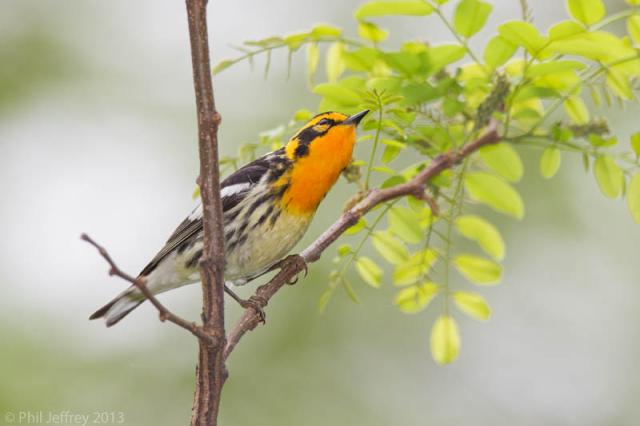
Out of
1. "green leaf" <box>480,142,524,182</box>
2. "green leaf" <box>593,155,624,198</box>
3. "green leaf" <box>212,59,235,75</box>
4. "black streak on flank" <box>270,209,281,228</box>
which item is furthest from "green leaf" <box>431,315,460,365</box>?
"black streak on flank" <box>270,209,281,228</box>

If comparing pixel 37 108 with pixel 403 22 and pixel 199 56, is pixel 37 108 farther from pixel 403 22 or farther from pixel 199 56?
pixel 199 56

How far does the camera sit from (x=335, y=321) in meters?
7.66

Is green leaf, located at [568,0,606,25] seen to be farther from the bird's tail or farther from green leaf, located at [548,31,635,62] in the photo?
the bird's tail

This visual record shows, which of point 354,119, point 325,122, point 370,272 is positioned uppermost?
point 354,119

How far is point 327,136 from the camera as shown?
3.66 metres

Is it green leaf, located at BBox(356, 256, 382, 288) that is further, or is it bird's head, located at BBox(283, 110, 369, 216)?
bird's head, located at BBox(283, 110, 369, 216)

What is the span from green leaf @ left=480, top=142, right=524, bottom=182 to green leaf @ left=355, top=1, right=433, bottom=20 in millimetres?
460

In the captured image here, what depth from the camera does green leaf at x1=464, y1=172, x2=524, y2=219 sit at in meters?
2.58

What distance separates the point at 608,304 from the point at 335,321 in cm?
297

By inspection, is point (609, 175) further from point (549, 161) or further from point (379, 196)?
point (379, 196)

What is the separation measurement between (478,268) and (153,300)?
1.32m

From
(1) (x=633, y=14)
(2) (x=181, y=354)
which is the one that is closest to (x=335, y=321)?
(2) (x=181, y=354)

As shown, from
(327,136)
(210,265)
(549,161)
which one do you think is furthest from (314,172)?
(210,265)

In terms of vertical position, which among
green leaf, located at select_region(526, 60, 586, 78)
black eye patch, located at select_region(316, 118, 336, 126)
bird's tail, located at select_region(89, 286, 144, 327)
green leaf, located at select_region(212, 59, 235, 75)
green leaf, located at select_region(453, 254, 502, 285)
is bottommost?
bird's tail, located at select_region(89, 286, 144, 327)
